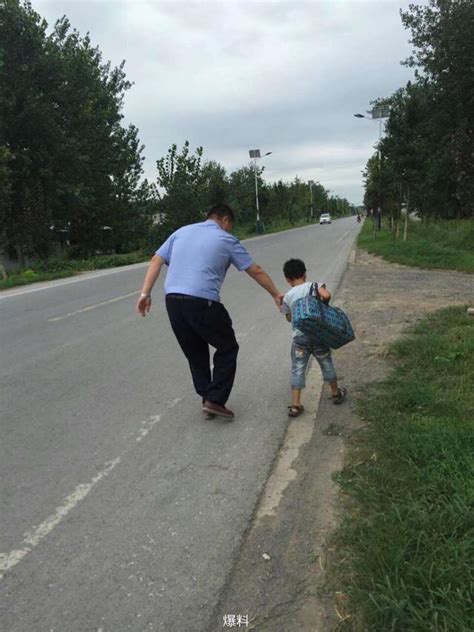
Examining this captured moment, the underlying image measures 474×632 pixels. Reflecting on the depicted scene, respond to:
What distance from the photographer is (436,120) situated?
16906 mm

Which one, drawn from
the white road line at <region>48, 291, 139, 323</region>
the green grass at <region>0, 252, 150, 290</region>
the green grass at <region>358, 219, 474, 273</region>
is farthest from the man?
the green grass at <region>0, 252, 150, 290</region>

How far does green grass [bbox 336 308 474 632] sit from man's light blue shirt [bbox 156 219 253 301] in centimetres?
159

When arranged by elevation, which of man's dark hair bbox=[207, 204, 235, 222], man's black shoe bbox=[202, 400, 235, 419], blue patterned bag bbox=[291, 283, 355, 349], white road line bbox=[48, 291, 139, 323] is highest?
man's dark hair bbox=[207, 204, 235, 222]

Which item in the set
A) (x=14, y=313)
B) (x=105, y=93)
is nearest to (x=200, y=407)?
(x=14, y=313)

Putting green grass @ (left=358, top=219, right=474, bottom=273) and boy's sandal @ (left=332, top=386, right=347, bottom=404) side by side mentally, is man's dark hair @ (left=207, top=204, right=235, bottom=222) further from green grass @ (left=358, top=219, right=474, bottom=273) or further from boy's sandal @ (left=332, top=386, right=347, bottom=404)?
green grass @ (left=358, top=219, right=474, bottom=273)

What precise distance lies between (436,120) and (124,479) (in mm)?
16723

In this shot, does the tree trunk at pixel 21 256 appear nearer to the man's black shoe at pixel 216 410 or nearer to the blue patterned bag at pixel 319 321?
the man's black shoe at pixel 216 410

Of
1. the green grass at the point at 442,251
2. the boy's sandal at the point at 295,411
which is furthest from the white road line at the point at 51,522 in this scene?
the green grass at the point at 442,251

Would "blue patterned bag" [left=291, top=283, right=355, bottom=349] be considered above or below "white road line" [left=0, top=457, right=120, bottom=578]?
above

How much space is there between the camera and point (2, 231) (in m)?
23.3

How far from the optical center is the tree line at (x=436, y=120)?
13334mm

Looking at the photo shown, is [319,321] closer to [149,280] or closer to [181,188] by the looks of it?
[149,280]

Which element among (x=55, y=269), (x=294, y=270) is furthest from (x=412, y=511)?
(x=55, y=269)

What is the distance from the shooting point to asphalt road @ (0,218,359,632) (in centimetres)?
242
